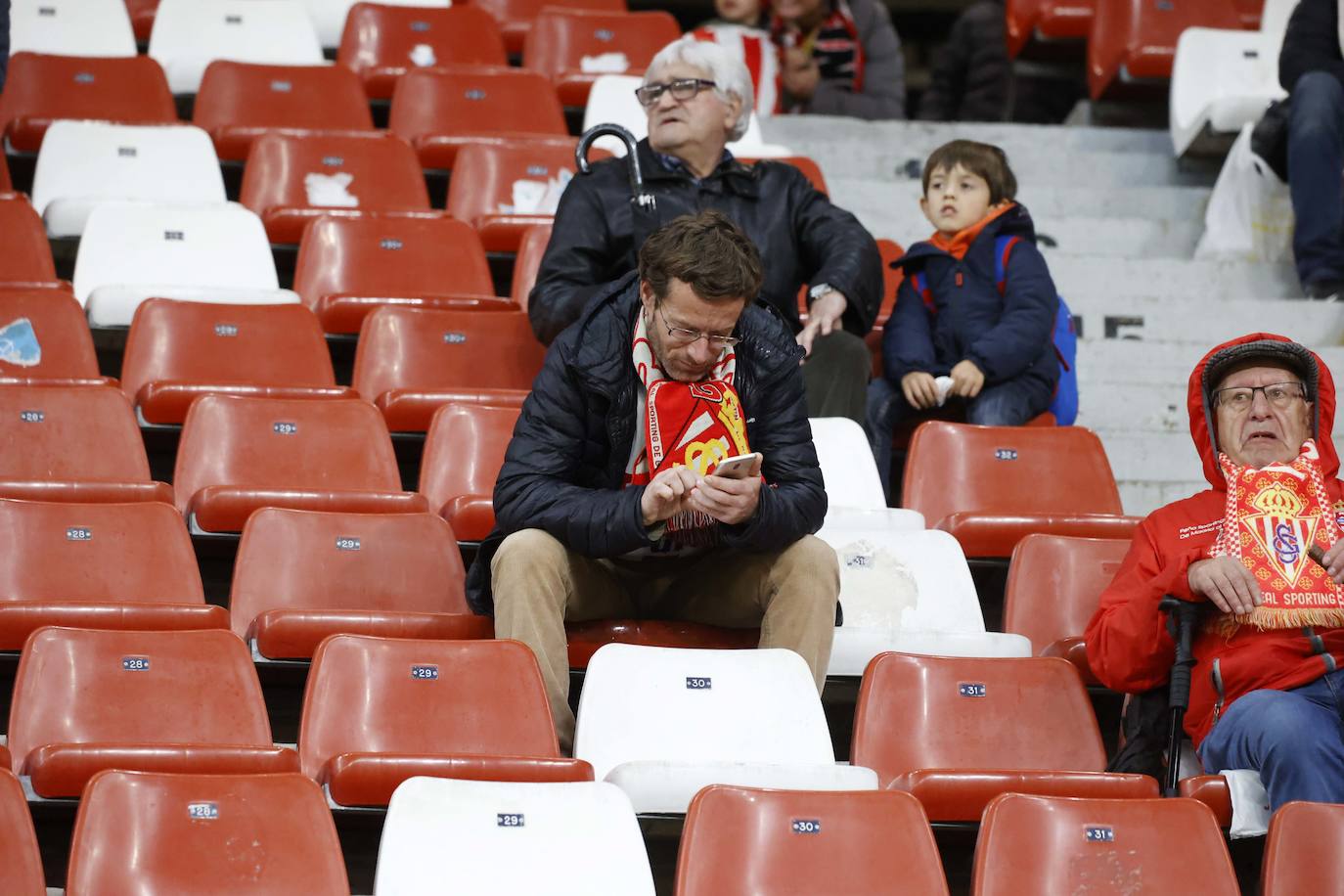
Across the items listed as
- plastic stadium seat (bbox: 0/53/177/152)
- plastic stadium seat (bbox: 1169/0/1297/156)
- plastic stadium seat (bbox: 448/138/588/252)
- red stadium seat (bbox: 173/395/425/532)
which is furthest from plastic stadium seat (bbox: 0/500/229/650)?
plastic stadium seat (bbox: 1169/0/1297/156)

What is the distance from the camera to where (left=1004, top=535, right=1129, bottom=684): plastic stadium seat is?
10.8ft

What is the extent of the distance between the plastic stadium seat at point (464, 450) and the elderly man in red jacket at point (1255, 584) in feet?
3.48

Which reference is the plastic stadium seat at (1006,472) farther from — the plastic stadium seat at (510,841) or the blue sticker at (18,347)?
the blue sticker at (18,347)

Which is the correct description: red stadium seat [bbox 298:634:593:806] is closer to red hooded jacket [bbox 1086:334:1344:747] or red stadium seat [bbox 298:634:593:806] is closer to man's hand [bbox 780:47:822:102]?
red hooded jacket [bbox 1086:334:1344:747]

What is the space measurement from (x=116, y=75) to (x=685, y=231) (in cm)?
247

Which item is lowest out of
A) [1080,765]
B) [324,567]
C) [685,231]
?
[1080,765]

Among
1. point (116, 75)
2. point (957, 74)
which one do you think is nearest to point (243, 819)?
point (116, 75)

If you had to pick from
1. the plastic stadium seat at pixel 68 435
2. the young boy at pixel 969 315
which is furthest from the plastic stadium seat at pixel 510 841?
the young boy at pixel 969 315

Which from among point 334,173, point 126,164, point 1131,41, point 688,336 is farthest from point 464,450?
point 1131,41

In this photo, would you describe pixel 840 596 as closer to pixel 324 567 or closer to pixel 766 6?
pixel 324 567

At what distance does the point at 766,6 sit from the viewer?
6.23 metres

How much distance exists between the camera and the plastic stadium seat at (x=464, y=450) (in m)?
3.46

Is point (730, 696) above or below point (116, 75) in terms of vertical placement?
below

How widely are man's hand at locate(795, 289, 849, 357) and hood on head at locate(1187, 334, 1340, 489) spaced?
2.49 feet
